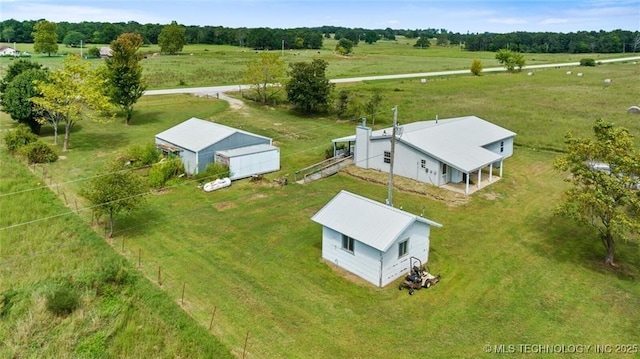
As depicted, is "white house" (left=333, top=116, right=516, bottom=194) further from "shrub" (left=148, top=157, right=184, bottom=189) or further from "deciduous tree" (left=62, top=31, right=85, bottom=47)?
"deciduous tree" (left=62, top=31, right=85, bottom=47)

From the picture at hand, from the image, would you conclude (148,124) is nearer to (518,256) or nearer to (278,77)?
(278,77)

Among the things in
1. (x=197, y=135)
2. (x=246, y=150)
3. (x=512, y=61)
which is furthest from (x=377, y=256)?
(x=512, y=61)

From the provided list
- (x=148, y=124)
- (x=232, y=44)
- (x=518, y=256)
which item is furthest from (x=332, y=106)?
(x=232, y=44)

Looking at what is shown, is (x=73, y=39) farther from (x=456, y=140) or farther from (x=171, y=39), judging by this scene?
(x=456, y=140)

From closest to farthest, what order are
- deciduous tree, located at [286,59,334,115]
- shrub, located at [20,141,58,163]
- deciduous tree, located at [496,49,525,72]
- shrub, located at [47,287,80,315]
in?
1. shrub, located at [47,287,80,315]
2. shrub, located at [20,141,58,163]
3. deciduous tree, located at [286,59,334,115]
4. deciduous tree, located at [496,49,525,72]

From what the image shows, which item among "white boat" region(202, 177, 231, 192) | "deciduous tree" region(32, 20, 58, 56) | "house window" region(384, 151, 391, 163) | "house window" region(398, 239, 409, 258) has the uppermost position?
"deciduous tree" region(32, 20, 58, 56)

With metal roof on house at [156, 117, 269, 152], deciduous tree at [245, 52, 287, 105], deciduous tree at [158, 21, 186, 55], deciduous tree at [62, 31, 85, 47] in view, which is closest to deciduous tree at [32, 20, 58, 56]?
deciduous tree at [158, 21, 186, 55]

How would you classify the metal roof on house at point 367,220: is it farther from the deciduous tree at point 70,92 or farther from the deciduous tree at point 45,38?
the deciduous tree at point 45,38
